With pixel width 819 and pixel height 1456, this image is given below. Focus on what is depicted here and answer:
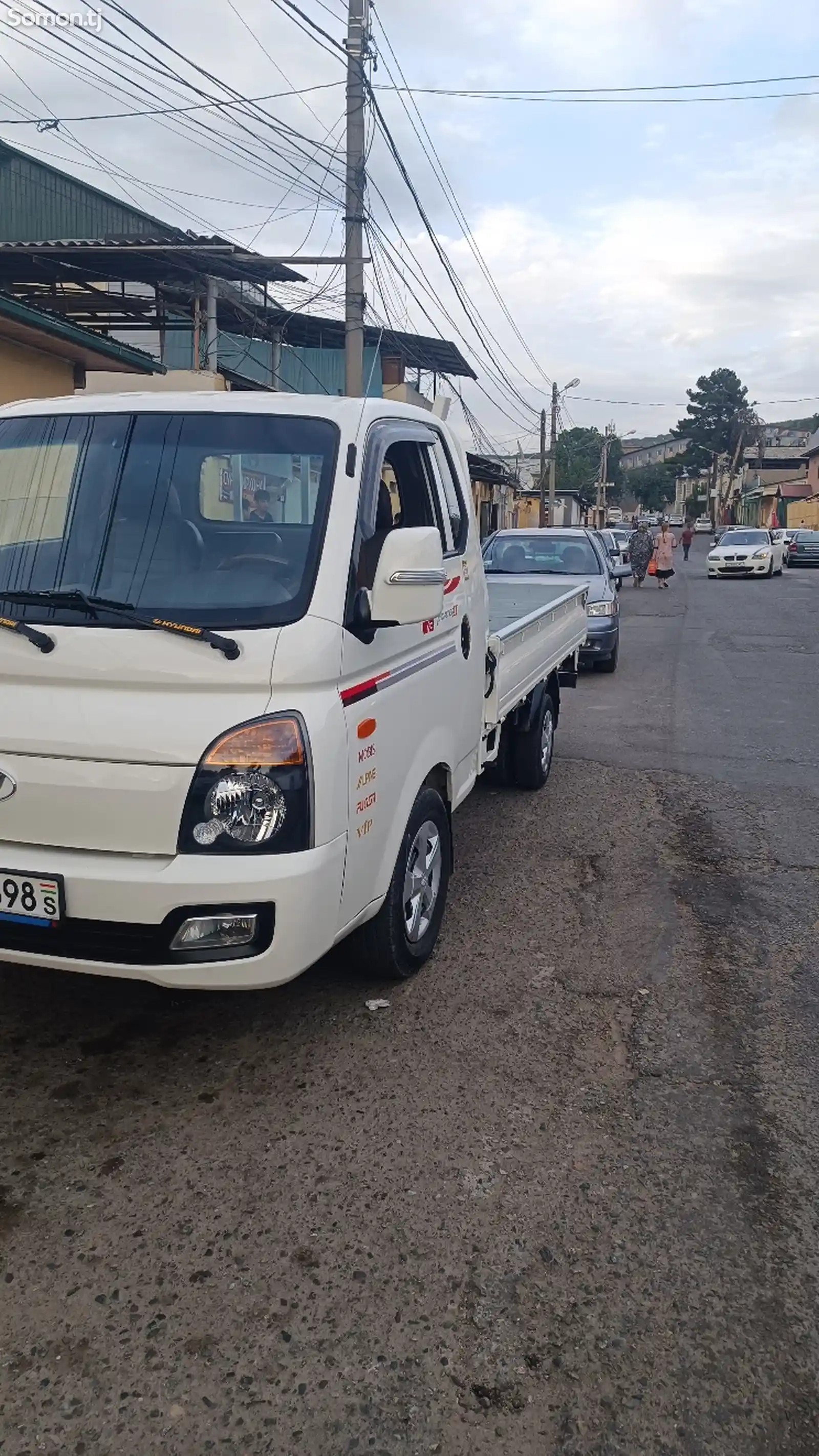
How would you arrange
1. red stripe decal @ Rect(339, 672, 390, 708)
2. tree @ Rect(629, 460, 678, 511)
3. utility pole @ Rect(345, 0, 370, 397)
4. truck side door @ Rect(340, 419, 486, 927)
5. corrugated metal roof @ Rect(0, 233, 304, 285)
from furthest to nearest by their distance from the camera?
1. tree @ Rect(629, 460, 678, 511)
2. corrugated metal roof @ Rect(0, 233, 304, 285)
3. utility pole @ Rect(345, 0, 370, 397)
4. truck side door @ Rect(340, 419, 486, 927)
5. red stripe decal @ Rect(339, 672, 390, 708)

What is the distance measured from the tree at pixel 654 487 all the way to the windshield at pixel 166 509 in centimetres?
13296

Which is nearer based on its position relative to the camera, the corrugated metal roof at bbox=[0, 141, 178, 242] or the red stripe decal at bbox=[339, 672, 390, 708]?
the red stripe decal at bbox=[339, 672, 390, 708]

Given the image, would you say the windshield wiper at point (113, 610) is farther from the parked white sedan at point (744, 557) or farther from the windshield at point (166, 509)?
the parked white sedan at point (744, 557)

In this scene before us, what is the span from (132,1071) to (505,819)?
3.39 m

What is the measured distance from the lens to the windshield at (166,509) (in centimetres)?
340

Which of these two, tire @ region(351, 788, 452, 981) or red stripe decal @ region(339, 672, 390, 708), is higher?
red stripe decal @ region(339, 672, 390, 708)

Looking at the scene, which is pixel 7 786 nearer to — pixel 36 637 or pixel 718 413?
pixel 36 637

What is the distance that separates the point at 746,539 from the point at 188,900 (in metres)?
30.7

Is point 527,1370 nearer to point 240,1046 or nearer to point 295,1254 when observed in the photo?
point 295,1254

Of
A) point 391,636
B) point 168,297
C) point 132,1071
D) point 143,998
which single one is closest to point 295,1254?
point 132,1071

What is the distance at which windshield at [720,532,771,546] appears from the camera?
30953 millimetres

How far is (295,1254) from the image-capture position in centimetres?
266

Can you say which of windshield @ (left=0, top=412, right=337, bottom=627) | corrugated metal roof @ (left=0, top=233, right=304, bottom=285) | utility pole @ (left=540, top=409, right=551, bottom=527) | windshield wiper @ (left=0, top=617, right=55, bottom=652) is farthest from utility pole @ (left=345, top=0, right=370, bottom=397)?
utility pole @ (left=540, top=409, right=551, bottom=527)

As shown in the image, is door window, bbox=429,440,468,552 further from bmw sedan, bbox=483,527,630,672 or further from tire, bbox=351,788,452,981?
bmw sedan, bbox=483,527,630,672
